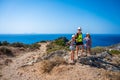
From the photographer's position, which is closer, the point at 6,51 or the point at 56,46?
the point at 6,51

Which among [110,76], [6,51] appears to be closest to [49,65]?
[110,76]

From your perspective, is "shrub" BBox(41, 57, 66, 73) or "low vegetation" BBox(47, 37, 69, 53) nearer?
"shrub" BBox(41, 57, 66, 73)

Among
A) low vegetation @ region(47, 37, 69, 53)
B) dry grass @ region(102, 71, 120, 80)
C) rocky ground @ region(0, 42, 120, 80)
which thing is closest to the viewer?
dry grass @ region(102, 71, 120, 80)

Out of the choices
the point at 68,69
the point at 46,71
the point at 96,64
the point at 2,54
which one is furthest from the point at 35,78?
the point at 2,54

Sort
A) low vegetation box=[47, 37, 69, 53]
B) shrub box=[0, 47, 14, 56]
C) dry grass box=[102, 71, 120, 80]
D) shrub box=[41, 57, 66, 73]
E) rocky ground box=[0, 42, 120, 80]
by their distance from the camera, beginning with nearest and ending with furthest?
dry grass box=[102, 71, 120, 80] < rocky ground box=[0, 42, 120, 80] < shrub box=[41, 57, 66, 73] < shrub box=[0, 47, 14, 56] < low vegetation box=[47, 37, 69, 53]

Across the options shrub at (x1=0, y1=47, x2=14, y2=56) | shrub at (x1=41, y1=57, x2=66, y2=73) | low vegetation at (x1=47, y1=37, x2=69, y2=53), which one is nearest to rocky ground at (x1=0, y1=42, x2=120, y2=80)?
shrub at (x1=41, y1=57, x2=66, y2=73)

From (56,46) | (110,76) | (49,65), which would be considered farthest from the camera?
(56,46)

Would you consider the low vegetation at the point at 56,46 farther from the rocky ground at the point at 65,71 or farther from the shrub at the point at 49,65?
the shrub at the point at 49,65

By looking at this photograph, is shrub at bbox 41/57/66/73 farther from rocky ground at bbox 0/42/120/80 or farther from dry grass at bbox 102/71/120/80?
dry grass at bbox 102/71/120/80

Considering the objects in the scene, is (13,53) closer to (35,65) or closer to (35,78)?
(35,65)

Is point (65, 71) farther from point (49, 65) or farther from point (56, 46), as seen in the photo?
point (56, 46)

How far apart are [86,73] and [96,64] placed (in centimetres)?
209

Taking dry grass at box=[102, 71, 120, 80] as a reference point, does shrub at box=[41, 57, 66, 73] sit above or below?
above

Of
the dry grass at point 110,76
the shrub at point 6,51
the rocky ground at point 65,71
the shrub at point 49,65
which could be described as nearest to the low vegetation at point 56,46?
the shrub at point 6,51
